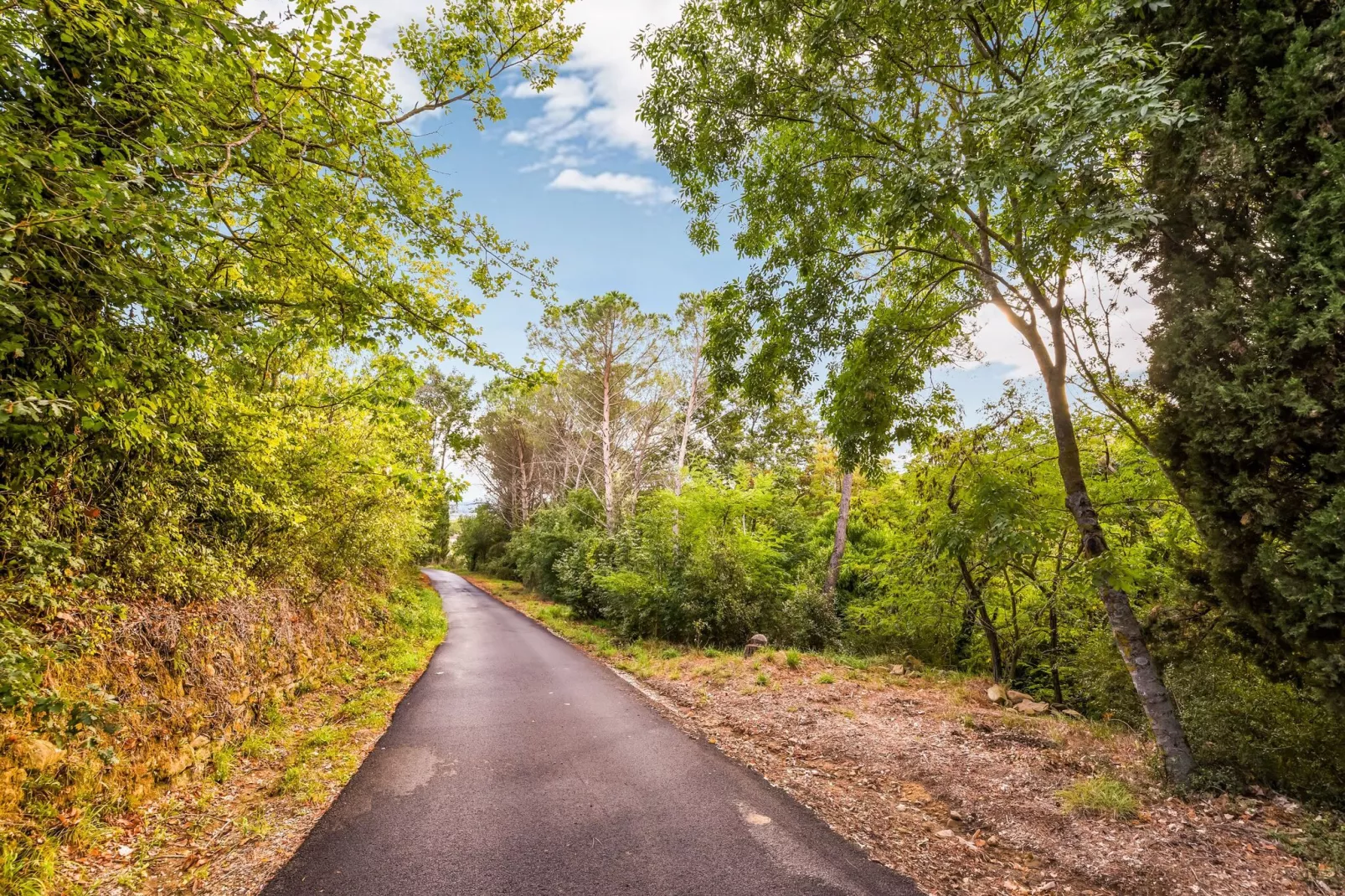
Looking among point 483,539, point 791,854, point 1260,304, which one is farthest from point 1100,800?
point 483,539

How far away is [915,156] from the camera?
4.66 meters

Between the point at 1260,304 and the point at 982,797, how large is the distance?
4598 mm

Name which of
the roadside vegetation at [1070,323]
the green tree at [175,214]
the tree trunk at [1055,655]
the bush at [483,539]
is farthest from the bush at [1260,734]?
the bush at [483,539]

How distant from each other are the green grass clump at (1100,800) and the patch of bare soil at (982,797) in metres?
0.07

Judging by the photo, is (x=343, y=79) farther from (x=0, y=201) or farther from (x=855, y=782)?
(x=855, y=782)

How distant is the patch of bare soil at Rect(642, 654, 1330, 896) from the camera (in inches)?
143

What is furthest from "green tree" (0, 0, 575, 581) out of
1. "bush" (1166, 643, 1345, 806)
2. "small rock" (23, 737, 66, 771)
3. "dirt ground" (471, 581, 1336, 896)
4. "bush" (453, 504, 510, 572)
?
"bush" (453, 504, 510, 572)

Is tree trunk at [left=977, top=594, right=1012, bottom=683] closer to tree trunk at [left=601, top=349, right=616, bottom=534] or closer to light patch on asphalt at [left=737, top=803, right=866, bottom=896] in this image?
light patch on asphalt at [left=737, top=803, right=866, bottom=896]

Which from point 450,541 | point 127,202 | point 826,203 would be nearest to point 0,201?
point 127,202

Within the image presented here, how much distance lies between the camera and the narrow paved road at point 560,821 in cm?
361

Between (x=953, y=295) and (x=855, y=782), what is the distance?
6.92 metres

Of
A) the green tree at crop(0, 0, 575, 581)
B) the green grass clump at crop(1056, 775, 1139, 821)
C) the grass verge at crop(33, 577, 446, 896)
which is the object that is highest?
the green tree at crop(0, 0, 575, 581)

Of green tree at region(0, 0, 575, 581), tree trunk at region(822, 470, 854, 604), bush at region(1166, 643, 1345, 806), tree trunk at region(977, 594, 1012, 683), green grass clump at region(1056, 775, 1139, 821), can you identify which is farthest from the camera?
tree trunk at region(822, 470, 854, 604)

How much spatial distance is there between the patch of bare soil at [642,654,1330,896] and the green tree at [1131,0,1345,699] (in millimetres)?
1414
